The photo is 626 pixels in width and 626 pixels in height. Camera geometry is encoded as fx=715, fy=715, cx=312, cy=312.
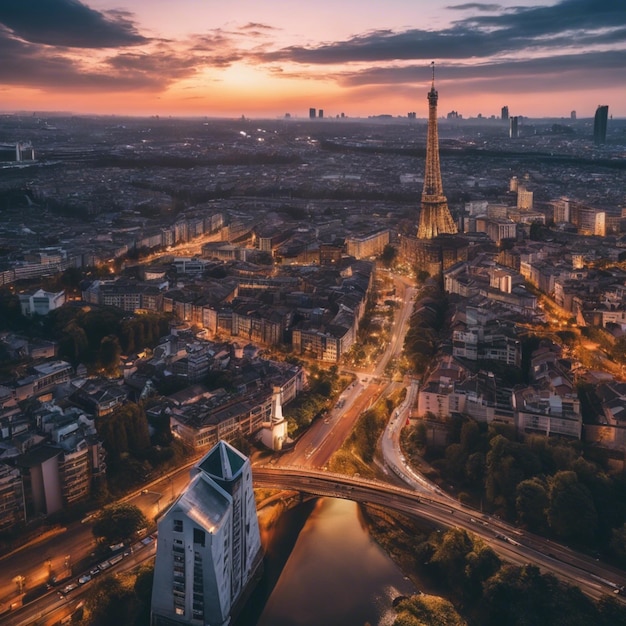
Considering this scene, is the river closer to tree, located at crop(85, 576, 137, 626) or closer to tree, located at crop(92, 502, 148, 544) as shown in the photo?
tree, located at crop(85, 576, 137, 626)

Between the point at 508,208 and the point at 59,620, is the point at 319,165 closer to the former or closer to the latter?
the point at 508,208

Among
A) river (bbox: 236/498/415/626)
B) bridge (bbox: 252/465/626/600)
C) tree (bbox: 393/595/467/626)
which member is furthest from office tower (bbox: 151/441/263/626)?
bridge (bbox: 252/465/626/600)

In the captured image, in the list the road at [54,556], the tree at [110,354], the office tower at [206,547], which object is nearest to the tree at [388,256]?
the tree at [110,354]

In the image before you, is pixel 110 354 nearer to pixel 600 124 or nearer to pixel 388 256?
pixel 388 256

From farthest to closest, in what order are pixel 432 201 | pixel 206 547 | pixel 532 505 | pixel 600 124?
pixel 600 124 < pixel 432 201 < pixel 532 505 < pixel 206 547

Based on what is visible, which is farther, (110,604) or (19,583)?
(19,583)

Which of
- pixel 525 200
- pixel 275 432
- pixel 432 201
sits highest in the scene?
pixel 432 201

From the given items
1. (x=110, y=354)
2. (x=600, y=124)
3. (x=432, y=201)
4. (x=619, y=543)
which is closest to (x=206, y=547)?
(x=619, y=543)

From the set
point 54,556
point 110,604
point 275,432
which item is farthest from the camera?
point 275,432

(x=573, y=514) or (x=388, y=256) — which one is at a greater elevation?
(x=388, y=256)
